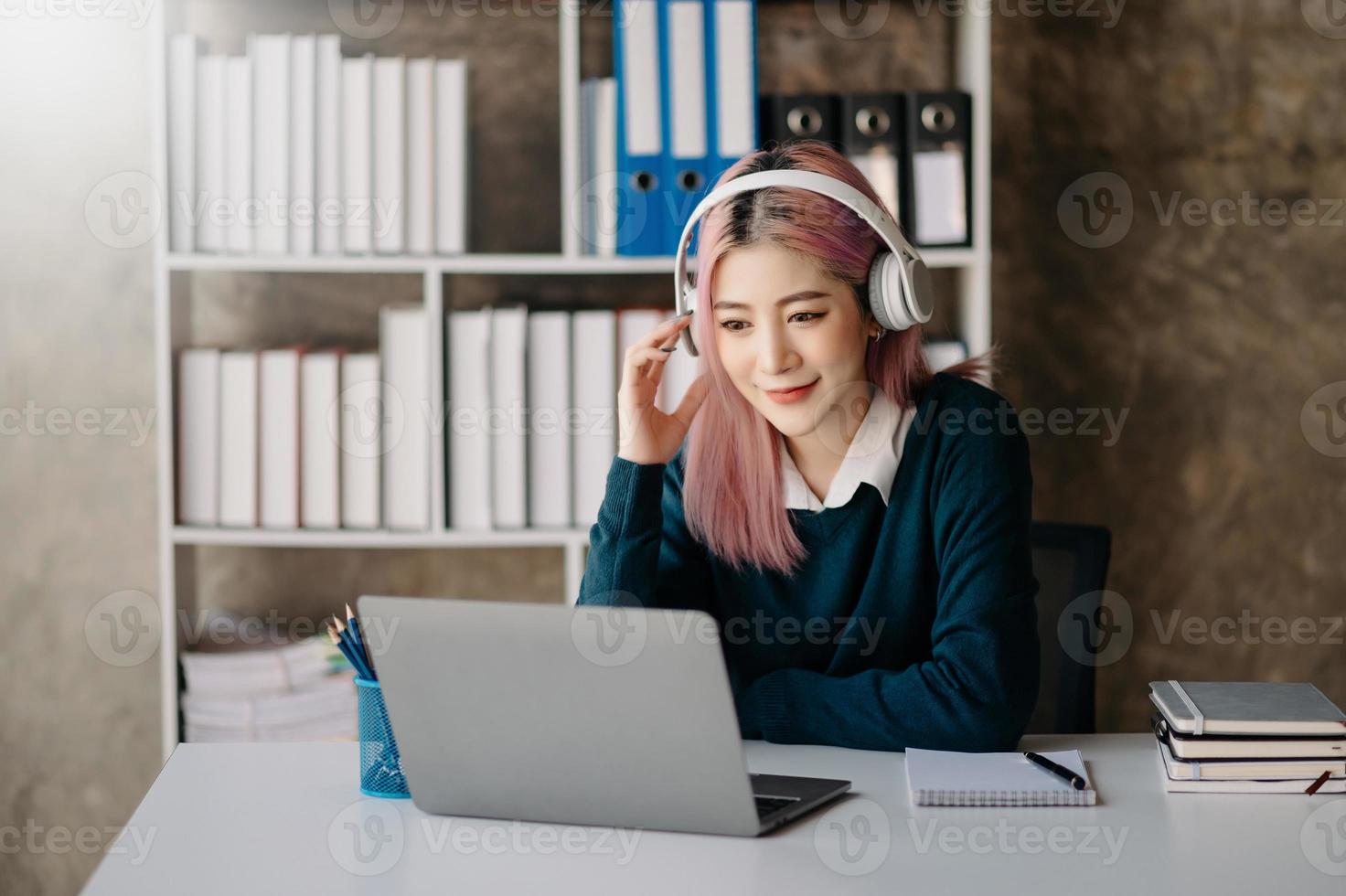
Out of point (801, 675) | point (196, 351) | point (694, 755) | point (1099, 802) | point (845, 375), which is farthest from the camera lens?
point (196, 351)

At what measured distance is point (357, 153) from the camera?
2213mm

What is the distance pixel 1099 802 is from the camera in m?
1.13

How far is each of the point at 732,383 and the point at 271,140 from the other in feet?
3.62

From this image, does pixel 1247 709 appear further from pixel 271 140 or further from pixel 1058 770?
pixel 271 140

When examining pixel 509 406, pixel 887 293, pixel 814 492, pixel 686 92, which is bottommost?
pixel 814 492

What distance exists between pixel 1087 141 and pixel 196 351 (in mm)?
1752

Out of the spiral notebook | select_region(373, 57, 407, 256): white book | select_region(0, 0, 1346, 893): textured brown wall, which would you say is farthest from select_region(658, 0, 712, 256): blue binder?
the spiral notebook

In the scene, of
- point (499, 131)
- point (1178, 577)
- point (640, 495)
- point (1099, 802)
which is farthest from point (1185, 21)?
point (1099, 802)

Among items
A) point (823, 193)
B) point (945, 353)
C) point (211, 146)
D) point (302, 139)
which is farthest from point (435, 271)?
point (823, 193)

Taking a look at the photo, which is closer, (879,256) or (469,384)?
(879,256)

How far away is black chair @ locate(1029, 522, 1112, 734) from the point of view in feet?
5.68

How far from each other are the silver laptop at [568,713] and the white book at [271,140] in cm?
137

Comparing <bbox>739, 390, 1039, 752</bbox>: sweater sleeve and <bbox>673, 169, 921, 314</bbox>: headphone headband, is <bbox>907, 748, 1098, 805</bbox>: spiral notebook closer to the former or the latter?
<bbox>739, 390, 1039, 752</bbox>: sweater sleeve

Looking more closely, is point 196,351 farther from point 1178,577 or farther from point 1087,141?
point 1178,577
